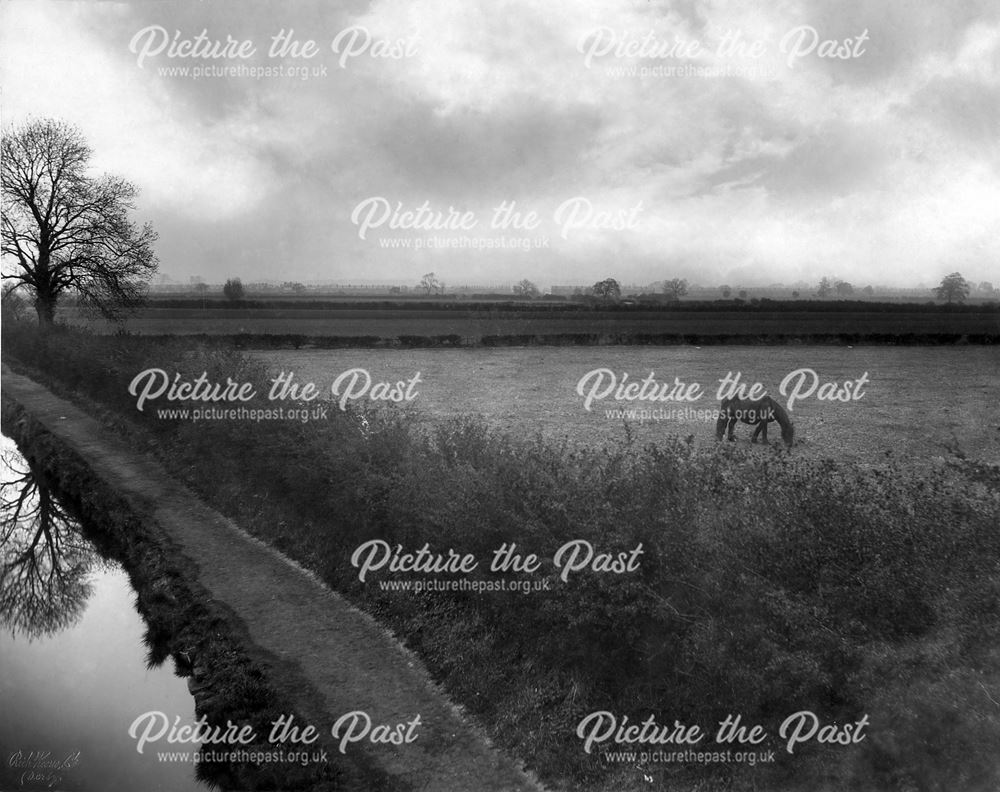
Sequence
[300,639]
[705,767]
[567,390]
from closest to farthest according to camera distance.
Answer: [705,767]
[300,639]
[567,390]

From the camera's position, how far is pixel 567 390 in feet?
79.7

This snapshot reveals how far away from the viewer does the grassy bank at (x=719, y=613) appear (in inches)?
191

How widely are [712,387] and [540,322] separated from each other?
2253cm

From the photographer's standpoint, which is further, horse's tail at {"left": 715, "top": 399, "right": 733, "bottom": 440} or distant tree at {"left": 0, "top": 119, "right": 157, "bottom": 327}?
distant tree at {"left": 0, "top": 119, "right": 157, "bottom": 327}

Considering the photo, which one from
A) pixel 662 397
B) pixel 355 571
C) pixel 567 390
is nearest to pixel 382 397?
pixel 567 390

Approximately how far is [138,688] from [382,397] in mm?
14094

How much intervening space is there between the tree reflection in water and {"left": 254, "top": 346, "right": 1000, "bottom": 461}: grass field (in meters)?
7.96

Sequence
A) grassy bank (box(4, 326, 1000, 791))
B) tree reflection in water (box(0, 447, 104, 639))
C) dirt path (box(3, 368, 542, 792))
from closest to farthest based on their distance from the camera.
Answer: grassy bank (box(4, 326, 1000, 791))
dirt path (box(3, 368, 542, 792))
tree reflection in water (box(0, 447, 104, 639))

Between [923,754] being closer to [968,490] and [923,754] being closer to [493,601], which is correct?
[968,490]

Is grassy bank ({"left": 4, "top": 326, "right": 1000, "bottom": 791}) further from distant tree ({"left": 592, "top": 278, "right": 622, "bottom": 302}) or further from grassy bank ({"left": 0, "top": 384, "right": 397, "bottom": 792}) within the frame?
distant tree ({"left": 592, "top": 278, "right": 622, "bottom": 302})

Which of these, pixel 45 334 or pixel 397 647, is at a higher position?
pixel 45 334

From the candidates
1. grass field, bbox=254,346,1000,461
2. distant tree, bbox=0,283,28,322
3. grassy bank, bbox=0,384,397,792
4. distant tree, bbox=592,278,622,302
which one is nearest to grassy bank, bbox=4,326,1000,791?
grass field, bbox=254,346,1000,461

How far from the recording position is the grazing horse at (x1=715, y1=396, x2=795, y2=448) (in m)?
14.8

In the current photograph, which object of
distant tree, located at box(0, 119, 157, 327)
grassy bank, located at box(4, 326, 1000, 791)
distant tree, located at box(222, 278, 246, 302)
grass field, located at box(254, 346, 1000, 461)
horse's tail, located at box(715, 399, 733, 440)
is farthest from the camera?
distant tree, located at box(222, 278, 246, 302)
